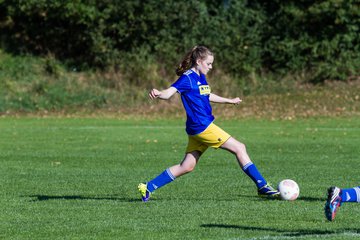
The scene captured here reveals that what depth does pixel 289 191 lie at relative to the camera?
385 inches

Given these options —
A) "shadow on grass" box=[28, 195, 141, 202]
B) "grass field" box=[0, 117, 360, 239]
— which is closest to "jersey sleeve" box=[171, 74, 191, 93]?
"grass field" box=[0, 117, 360, 239]

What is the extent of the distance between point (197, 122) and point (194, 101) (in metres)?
0.24

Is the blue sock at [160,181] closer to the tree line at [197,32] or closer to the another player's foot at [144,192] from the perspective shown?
the another player's foot at [144,192]

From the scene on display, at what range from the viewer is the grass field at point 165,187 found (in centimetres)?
795

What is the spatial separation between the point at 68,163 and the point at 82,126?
920 cm

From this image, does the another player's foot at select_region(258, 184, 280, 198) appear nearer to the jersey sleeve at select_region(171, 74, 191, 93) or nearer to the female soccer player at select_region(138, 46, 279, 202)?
the female soccer player at select_region(138, 46, 279, 202)

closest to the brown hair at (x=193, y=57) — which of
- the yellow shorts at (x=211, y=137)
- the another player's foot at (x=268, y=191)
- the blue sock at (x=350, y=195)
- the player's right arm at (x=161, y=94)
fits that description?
the player's right arm at (x=161, y=94)

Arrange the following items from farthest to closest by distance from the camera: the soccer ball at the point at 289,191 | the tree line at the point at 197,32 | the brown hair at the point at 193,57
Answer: the tree line at the point at 197,32 < the brown hair at the point at 193,57 < the soccer ball at the point at 289,191

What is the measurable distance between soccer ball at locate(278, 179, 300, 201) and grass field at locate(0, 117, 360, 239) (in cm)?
10

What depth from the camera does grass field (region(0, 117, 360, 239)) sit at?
7945mm

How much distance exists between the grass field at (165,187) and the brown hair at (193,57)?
4.76 ft

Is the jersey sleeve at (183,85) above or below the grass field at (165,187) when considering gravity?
above

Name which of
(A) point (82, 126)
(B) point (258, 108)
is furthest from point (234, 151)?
(B) point (258, 108)

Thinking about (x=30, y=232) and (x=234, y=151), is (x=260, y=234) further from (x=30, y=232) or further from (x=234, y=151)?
(x=234, y=151)
